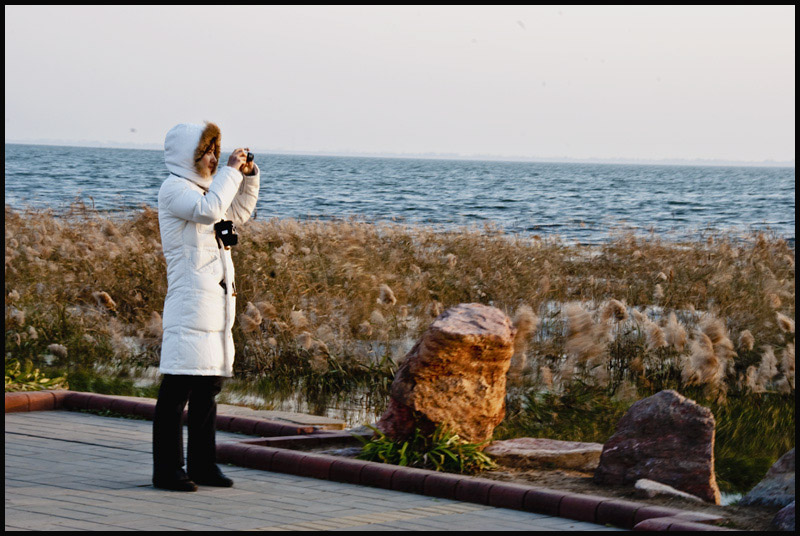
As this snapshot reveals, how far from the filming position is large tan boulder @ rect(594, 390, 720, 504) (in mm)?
6043

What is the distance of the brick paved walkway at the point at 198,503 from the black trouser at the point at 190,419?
18 centimetres

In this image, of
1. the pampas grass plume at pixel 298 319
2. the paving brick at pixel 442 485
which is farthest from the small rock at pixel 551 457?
the pampas grass plume at pixel 298 319

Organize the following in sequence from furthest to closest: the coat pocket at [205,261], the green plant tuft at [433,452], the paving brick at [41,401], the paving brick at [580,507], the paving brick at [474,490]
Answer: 1. the paving brick at [41,401]
2. the green plant tuft at [433,452]
3. the coat pocket at [205,261]
4. the paving brick at [474,490]
5. the paving brick at [580,507]

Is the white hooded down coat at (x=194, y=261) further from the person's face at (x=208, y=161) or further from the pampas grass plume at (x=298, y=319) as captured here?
the pampas grass plume at (x=298, y=319)

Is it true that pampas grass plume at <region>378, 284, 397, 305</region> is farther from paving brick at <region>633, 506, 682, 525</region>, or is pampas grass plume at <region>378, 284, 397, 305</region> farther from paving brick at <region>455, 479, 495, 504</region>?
paving brick at <region>633, 506, 682, 525</region>

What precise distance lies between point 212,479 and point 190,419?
1.18 feet

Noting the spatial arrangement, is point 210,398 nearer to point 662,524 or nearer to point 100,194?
point 662,524

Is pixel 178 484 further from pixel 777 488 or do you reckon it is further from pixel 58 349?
pixel 58 349

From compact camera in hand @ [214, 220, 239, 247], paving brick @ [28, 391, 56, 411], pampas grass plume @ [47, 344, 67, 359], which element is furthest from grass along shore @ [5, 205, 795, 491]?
compact camera in hand @ [214, 220, 239, 247]

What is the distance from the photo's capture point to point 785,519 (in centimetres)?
501

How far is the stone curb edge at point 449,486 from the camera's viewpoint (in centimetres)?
515

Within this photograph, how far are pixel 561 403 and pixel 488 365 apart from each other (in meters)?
2.17

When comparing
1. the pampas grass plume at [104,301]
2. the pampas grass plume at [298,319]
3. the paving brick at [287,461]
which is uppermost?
the pampas grass plume at [298,319]

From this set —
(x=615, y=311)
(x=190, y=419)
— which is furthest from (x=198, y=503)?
(x=615, y=311)
